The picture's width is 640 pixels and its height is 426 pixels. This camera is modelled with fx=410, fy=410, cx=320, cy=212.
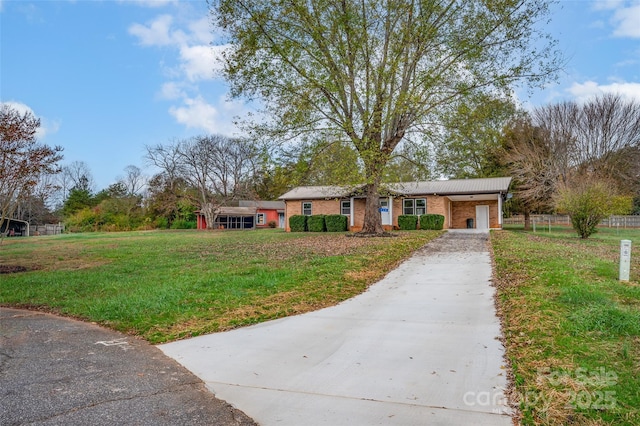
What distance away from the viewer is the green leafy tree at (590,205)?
1823 centimetres

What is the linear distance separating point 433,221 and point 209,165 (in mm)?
26250

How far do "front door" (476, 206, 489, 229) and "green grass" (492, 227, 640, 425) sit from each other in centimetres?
1982

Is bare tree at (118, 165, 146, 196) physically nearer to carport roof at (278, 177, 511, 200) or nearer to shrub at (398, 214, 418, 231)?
carport roof at (278, 177, 511, 200)

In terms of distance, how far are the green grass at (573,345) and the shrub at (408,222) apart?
16870 mm

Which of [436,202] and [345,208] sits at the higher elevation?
[436,202]

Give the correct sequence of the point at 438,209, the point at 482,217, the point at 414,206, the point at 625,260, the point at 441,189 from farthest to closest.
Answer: the point at 482,217 < the point at 414,206 < the point at 441,189 < the point at 438,209 < the point at 625,260

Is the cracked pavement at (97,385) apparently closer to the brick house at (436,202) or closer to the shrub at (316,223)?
the brick house at (436,202)

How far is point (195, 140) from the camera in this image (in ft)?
139

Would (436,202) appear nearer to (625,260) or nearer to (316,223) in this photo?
(316,223)

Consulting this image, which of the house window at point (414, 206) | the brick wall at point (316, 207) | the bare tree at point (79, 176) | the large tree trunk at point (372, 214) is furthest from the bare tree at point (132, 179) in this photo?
the large tree trunk at point (372, 214)

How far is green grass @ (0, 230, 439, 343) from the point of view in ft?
19.9

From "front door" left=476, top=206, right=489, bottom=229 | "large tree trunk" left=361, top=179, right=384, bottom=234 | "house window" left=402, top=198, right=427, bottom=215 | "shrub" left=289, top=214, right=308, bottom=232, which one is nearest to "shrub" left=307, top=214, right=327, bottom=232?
"shrub" left=289, top=214, right=308, bottom=232

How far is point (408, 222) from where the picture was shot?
24953 mm

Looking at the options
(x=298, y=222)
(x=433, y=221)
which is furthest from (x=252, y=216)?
(x=433, y=221)
